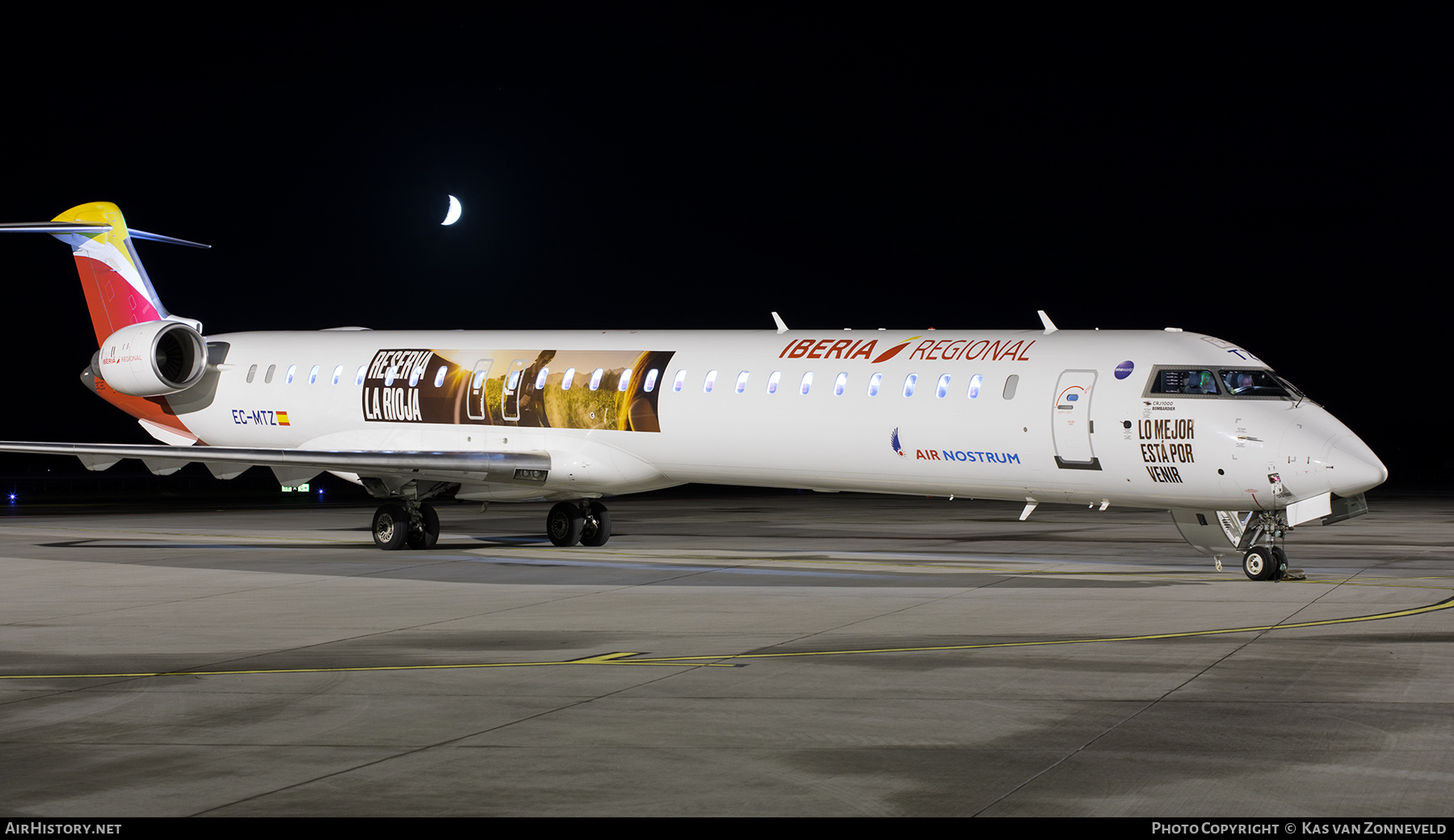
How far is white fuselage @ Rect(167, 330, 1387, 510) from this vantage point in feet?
55.1

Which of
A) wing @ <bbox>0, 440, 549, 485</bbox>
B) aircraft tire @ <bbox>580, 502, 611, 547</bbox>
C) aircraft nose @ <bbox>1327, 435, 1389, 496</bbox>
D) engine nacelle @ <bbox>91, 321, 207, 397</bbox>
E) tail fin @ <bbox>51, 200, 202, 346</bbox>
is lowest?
aircraft nose @ <bbox>1327, 435, 1389, 496</bbox>

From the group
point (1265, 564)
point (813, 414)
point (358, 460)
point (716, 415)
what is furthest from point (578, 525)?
point (1265, 564)

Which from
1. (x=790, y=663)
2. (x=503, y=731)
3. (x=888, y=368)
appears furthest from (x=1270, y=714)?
(x=888, y=368)

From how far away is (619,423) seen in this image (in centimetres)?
2194

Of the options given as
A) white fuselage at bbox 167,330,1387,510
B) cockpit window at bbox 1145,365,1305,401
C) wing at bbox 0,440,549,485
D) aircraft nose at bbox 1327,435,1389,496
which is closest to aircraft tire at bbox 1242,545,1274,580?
white fuselage at bbox 167,330,1387,510

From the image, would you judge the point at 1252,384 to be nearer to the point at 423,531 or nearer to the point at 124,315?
the point at 423,531

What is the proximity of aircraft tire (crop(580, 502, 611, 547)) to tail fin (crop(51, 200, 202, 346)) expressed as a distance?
29.7 ft

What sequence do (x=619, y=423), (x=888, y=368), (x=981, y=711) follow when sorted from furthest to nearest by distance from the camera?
(x=619, y=423) < (x=888, y=368) < (x=981, y=711)

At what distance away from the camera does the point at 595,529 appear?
24.2 m

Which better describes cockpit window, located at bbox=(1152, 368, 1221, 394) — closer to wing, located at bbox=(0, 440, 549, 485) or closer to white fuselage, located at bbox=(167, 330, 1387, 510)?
white fuselage, located at bbox=(167, 330, 1387, 510)

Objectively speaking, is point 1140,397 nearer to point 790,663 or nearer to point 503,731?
A: point 790,663

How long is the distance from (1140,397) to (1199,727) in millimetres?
9369

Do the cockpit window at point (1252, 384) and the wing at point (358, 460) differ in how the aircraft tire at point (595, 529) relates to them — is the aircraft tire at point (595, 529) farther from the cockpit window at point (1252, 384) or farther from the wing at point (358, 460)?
the cockpit window at point (1252, 384)
